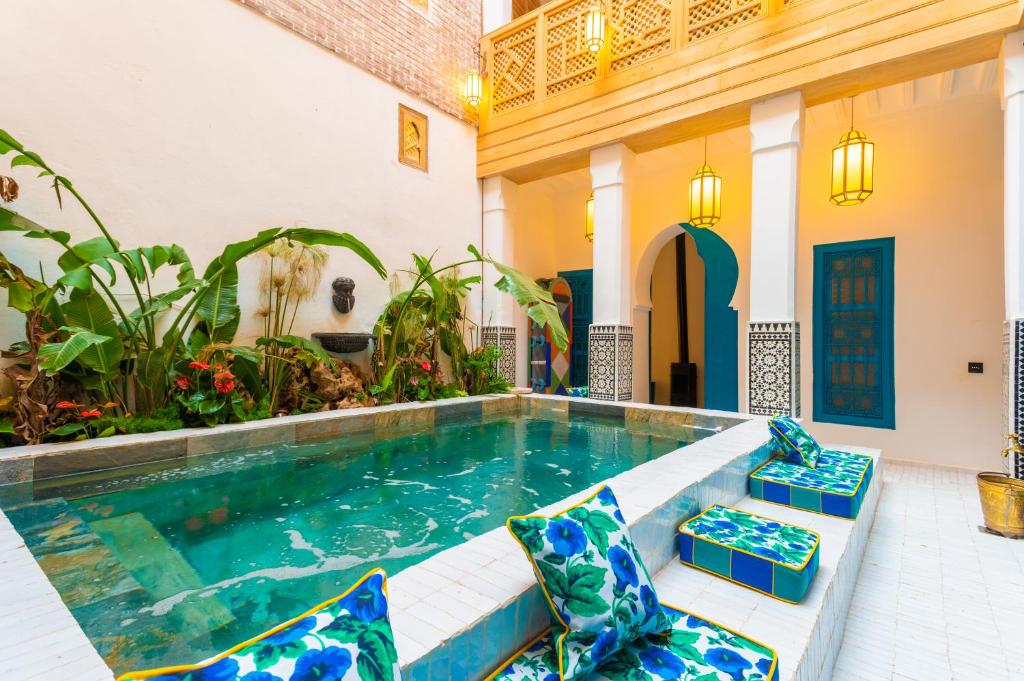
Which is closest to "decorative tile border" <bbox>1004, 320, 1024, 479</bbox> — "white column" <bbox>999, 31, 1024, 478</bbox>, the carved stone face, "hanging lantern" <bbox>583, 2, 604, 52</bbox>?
"white column" <bbox>999, 31, 1024, 478</bbox>

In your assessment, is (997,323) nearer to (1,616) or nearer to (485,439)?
(485,439)

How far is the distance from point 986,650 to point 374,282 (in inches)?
242

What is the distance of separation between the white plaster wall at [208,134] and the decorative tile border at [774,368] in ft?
14.6

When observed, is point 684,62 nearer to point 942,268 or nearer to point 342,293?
point 942,268

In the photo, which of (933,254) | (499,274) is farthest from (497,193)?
(933,254)

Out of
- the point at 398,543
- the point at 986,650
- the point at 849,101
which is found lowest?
the point at 986,650

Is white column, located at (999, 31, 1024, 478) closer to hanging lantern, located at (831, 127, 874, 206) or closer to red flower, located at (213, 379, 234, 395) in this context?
hanging lantern, located at (831, 127, 874, 206)

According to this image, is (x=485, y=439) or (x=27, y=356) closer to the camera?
(x=27, y=356)

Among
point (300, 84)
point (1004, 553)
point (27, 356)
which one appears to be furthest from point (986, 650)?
point (300, 84)

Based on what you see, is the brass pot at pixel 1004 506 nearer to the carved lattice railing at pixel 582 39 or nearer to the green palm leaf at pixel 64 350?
the carved lattice railing at pixel 582 39

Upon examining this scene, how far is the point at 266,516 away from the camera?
8.91ft

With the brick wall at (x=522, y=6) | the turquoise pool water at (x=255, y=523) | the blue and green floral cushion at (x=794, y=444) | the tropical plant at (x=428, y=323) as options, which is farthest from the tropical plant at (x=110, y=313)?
the brick wall at (x=522, y=6)

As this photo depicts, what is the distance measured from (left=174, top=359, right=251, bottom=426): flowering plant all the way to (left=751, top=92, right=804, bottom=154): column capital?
5.56m

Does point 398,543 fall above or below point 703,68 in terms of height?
below
